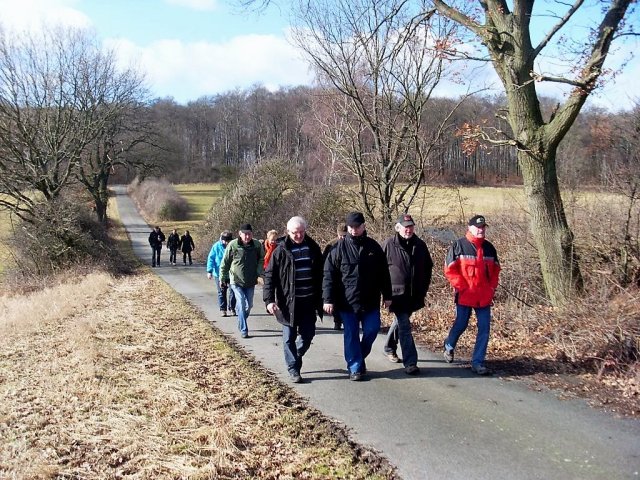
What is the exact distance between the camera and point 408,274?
681 cm

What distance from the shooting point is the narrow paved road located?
14.0 ft

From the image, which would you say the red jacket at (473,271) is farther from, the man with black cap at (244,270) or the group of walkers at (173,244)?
the group of walkers at (173,244)

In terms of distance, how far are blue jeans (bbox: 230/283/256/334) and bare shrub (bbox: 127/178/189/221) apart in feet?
142

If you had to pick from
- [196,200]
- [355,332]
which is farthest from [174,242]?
[196,200]

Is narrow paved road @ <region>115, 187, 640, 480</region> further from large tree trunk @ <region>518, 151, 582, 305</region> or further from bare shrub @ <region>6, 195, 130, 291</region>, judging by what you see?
bare shrub @ <region>6, 195, 130, 291</region>

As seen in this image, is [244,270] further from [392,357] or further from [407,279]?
[407,279]

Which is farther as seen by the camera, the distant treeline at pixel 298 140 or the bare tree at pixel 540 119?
the distant treeline at pixel 298 140

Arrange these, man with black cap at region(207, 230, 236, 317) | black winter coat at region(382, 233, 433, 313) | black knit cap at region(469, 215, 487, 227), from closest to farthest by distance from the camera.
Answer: black knit cap at region(469, 215, 487, 227) < black winter coat at region(382, 233, 433, 313) < man with black cap at region(207, 230, 236, 317)

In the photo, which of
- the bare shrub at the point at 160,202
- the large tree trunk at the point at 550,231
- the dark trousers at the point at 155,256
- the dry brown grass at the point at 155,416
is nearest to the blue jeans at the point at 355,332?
the dry brown grass at the point at 155,416

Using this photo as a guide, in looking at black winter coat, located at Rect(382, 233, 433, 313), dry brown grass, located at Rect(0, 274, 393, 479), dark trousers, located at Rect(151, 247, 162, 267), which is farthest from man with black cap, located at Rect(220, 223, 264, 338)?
dark trousers, located at Rect(151, 247, 162, 267)

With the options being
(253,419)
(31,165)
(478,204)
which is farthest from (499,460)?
(31,165)

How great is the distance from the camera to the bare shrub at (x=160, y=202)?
170ft

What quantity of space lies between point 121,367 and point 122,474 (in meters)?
3.10

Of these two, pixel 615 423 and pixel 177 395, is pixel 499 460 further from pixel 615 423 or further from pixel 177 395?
pixel 177 395
